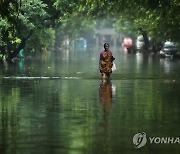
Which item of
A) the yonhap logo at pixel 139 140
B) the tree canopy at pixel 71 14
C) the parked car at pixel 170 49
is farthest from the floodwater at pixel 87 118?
the parked car at pixel 170 49

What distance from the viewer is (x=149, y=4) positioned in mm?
37125

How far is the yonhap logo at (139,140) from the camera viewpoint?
10.6 meters

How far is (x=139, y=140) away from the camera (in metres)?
11.0

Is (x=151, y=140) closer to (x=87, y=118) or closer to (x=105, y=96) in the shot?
(x=87, y=118)

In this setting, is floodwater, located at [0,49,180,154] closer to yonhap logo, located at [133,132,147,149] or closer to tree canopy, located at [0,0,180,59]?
yonhap logo, located at [133,132,147,149]

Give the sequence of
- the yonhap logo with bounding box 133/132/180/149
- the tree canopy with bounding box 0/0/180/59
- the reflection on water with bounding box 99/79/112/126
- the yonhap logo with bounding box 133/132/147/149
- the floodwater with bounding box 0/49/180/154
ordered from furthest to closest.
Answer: the tree canopy with bounding box 0/0/180/59
the reflection on water with bounding box 99/79/112/126
the yonhap logo with bounding box 133/132/180/149
the yonhap logo with bounding box 133/132/147/149
the floodwater with bounding box 0/49/180/154

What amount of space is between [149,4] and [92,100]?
786 inches

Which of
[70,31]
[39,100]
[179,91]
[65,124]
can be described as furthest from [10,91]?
[70,31]

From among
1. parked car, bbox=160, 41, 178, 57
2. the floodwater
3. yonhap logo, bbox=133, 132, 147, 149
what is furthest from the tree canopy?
yonhap logo, bbox=133, 132, 147, 149

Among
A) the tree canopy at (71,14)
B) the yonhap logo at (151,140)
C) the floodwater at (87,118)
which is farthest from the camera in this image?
the tree canopy at (71,14)

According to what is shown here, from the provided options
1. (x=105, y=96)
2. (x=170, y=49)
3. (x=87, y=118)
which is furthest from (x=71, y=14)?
(x=87, y=118)

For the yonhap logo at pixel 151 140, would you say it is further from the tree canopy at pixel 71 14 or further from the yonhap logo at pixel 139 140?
the tree canopy at pixel 71 14

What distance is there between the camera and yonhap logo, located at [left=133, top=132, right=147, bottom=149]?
10609mm

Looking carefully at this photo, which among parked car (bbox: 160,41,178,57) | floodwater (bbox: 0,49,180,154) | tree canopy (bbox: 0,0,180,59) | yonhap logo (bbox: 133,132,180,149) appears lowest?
yonhap logo (bbox: 133,132,180,149)
